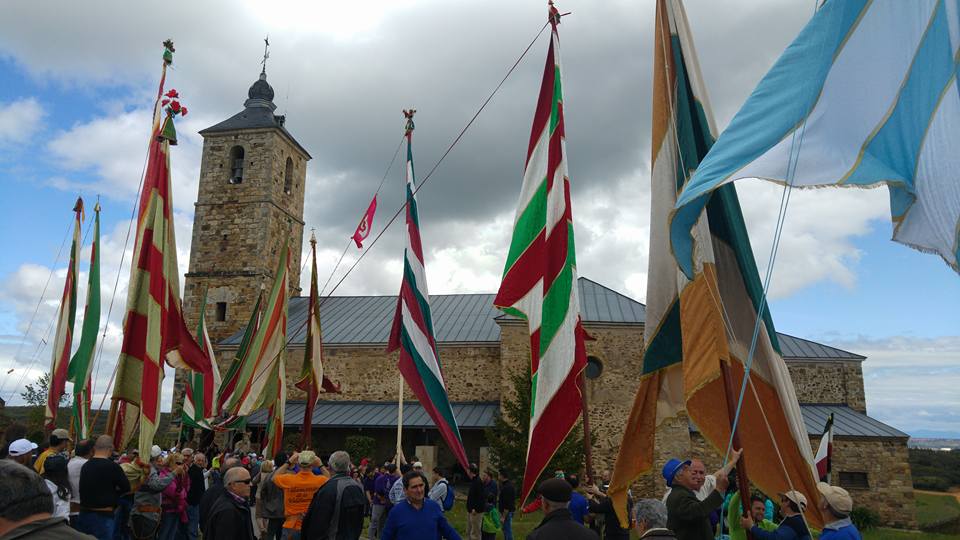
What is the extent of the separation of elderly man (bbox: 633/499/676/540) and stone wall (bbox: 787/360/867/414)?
74.1 feet

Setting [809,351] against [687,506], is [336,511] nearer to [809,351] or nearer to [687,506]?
[687,506]

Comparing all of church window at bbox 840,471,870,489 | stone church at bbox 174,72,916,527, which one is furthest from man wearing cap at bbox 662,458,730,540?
church window at bbox 840,471,870,489

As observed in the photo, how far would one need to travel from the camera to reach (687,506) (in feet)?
13.6

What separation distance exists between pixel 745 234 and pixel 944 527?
62.6 feet

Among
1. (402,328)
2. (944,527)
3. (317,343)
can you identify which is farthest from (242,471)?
(944,527)

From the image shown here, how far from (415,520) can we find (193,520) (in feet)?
19.4

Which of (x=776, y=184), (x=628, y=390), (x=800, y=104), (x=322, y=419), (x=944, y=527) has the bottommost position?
(x=944, y=527)

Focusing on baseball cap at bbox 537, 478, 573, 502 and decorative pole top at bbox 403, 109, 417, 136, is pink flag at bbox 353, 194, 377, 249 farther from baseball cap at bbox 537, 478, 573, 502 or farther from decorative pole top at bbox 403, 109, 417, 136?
baseball cap at bbox 537, 478, 573, 502

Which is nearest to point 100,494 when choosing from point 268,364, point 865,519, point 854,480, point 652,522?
point 652,522

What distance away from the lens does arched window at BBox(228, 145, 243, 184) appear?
32109 mm

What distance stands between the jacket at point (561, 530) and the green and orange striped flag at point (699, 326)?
56.3 inches

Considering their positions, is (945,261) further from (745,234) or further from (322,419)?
(322,419)

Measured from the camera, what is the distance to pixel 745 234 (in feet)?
16.7

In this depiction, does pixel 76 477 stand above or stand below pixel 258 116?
below
